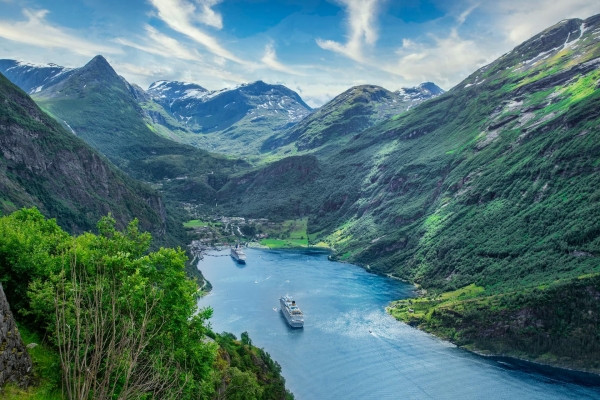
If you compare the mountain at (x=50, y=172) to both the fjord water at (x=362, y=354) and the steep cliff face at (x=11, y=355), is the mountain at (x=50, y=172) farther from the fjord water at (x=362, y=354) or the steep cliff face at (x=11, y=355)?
the steep cliff face at (x=11, y=355)

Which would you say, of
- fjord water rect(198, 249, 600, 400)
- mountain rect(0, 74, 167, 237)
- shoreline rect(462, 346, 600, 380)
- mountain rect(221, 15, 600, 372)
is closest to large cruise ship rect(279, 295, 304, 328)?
fjord water rect(198, 249, 600, 400)

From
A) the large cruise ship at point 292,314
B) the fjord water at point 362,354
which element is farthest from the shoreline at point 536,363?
the large cruise ship at point 292,314

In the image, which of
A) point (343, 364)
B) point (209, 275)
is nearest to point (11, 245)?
point (343, 364)

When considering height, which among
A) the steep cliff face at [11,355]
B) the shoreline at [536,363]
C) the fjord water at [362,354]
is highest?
the steep cliff face at [11,355]

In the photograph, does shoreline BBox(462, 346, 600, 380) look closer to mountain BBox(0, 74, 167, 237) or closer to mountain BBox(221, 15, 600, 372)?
mountain BBox(221, 15, 600, 372)

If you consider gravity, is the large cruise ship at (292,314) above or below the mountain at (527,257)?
below

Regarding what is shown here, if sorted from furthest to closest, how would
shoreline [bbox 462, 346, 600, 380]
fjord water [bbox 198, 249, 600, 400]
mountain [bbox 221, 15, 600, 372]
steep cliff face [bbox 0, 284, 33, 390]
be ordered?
mountain [bbox 221, 15, 600, 372] → shoreline [bbox 462, 346, 600, 380] → fjord water [bbox 198, 249, 600, 400] → steep cliff face [bbox 0, 284, 33, 390]

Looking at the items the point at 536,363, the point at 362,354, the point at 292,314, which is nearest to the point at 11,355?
the point at 362,354
